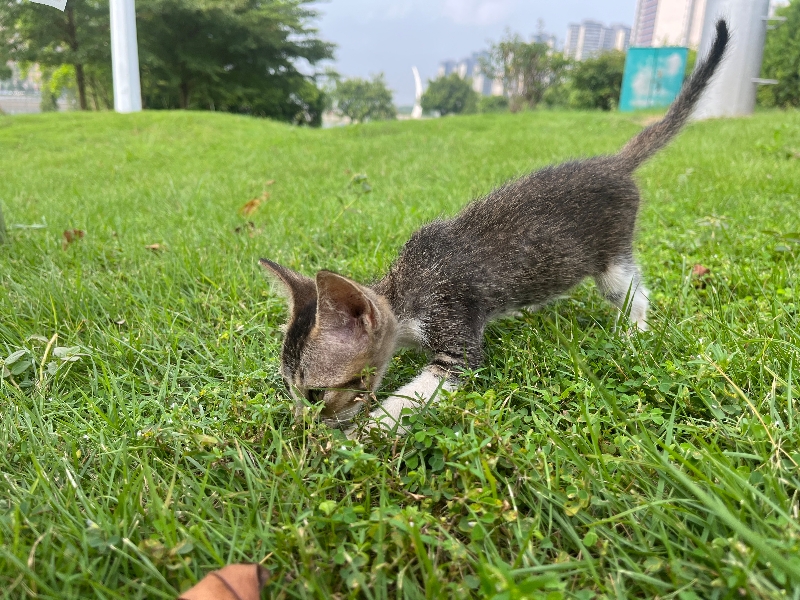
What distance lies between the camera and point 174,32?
26531 millimetres

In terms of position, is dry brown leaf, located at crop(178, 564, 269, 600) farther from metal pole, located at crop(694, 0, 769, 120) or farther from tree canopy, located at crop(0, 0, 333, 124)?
tree canopy, located at crop(0, 0, 333, 124)

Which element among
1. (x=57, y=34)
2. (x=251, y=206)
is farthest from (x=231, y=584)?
(x=57, y=34)

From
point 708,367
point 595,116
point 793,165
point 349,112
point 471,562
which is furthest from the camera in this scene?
point 349,112

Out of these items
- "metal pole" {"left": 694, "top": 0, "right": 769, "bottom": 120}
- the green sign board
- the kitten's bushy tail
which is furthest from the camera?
the green sign board

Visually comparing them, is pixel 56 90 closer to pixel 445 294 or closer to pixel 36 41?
pixel 36 41

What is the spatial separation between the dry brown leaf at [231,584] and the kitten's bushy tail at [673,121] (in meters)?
2.75

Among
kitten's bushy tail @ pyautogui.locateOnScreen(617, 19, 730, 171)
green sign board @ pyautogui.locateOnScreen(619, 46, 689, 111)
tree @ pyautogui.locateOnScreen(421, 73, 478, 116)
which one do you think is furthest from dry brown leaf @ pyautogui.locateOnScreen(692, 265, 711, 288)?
tree @ pyautogui.locateOnScreen(421, 73, 478, 116)

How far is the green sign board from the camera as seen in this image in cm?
1689

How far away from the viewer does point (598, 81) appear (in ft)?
87.5

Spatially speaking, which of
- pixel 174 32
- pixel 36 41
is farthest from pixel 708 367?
pixel 174 32

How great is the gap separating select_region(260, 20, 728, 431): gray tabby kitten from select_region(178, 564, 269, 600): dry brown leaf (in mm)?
566

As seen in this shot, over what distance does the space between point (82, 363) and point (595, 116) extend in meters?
14.7

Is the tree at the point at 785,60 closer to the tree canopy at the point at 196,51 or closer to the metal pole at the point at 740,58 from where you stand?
the metal pole at the point at 740,58

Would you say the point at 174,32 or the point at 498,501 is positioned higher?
the point at 174,32
